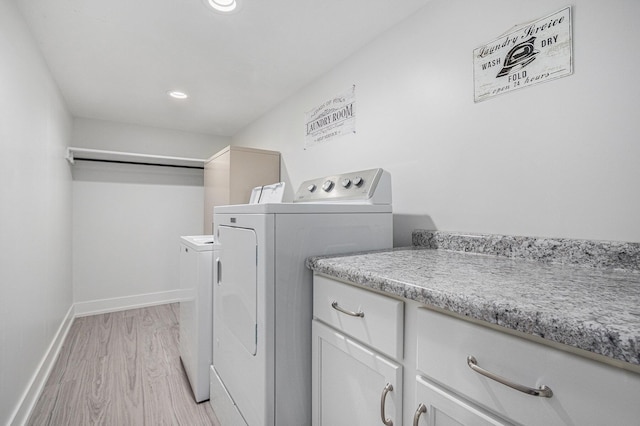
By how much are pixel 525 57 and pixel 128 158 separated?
3.81 meters

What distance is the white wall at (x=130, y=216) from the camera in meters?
3.53

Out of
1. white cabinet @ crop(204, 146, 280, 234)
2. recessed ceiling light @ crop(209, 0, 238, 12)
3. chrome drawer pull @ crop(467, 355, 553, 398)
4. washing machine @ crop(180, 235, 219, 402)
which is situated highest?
recessed ceiling light @ crop(209, 0, 238, 12)

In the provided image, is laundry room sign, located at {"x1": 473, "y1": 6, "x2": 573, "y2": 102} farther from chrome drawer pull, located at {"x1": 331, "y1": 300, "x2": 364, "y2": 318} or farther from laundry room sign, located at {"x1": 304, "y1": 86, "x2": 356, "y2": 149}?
chrome drawer pull, located at {"x1": 331, "y1": 300, "x2": 364, "y2": 318}

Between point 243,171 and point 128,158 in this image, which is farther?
point 128,158

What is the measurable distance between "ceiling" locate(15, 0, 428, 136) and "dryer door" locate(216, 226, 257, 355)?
3.93 feet

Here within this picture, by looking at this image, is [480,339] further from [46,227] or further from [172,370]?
[46,227]

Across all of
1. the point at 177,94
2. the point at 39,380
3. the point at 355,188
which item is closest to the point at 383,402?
the point at 355,188

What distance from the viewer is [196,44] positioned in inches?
78.2

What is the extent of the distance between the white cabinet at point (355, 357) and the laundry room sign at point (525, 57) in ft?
3.38

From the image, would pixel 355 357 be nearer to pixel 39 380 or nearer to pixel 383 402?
pixel 383 402

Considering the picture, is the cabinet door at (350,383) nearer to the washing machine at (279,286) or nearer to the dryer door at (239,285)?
the washing machine at (279,286)

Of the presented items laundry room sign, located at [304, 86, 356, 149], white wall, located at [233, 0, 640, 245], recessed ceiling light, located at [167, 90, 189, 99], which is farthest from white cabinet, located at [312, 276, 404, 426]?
recessed ceiling light, located at [167, 90, 189, 99]

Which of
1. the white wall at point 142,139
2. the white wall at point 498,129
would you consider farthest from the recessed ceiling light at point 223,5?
the white wall at point 142,139

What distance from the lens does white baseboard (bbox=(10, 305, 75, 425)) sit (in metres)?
1.64
